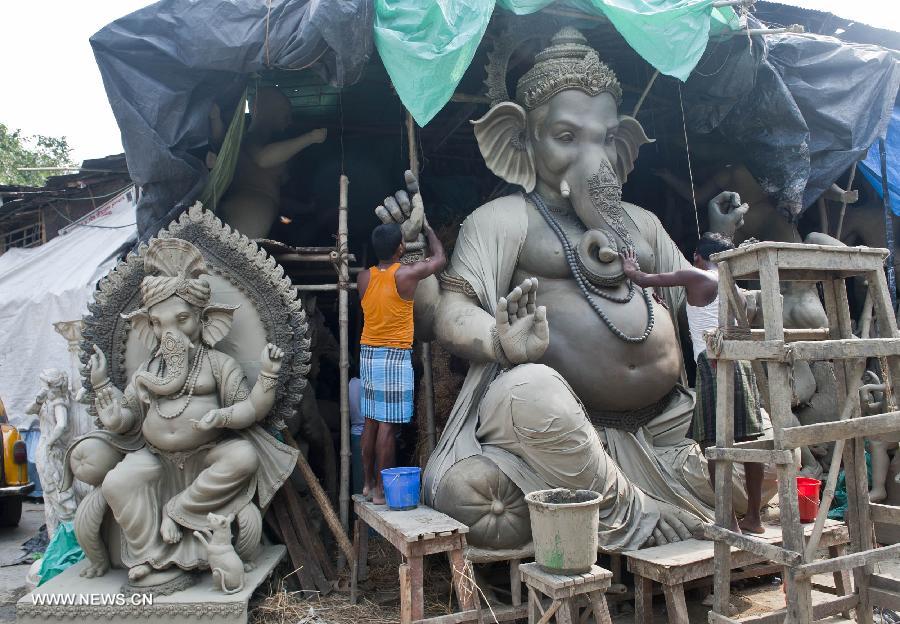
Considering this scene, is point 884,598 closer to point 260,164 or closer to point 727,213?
point 727,213

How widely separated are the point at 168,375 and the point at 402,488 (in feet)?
4.44

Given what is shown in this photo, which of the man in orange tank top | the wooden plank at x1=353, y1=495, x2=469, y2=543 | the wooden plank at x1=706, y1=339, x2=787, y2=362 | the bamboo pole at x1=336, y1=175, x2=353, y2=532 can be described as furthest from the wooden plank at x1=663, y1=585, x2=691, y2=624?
the bamboo pole at x1=336, y1=175, x2=353, y2=532

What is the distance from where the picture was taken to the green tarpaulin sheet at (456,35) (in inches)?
138

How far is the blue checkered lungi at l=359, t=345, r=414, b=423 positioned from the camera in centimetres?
368

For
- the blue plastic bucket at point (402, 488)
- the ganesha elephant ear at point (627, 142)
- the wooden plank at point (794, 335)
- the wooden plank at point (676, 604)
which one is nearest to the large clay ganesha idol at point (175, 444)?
the blue plastic bucket at point (402, 488)

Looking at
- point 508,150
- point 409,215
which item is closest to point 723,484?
point 409,215

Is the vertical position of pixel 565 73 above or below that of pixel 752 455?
above

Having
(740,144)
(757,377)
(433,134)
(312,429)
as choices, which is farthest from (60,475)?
(740,144)

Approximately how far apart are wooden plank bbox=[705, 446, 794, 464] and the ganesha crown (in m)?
2.31

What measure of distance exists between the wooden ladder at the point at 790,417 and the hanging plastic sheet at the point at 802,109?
6.95 ft

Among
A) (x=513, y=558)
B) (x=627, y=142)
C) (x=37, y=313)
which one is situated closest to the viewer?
(x=513, y=558)

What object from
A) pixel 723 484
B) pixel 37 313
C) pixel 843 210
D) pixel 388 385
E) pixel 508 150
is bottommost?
pixel 723 484

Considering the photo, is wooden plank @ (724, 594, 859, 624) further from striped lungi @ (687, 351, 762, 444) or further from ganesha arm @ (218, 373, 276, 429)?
ganesha arm @ (218, 373, 276, 429)

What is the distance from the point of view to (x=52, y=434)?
4.69 m
